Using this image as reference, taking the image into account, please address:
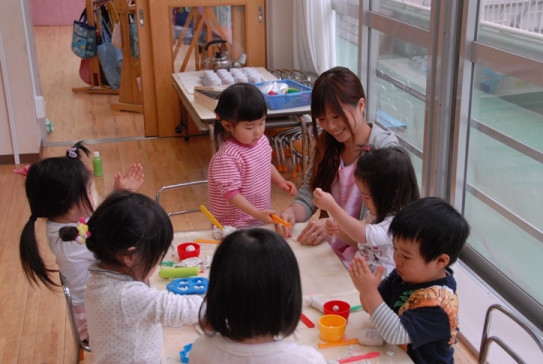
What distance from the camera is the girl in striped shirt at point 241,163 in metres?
2.58

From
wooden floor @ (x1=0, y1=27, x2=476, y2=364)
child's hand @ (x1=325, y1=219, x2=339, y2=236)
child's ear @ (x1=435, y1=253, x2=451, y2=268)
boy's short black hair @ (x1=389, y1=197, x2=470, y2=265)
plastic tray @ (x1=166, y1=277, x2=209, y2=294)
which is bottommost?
wooden floor @ (x1=0, y1=27, x2=476, y2=364)

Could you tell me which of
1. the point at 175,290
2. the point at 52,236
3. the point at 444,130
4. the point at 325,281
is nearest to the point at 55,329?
the point at 52,236

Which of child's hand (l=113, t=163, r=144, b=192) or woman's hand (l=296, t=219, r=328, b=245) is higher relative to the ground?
child's hand (l=113, t=163, r=144, b=192)

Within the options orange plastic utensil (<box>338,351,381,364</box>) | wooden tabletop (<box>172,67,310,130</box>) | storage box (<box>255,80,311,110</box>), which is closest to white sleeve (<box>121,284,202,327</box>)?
orange plastic utensil (<box>338,351,381,364</box>)

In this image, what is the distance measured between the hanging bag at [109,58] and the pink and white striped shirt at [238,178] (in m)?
4.90

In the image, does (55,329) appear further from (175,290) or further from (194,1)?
(194,1)

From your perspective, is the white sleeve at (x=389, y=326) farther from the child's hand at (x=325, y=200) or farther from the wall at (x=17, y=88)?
the wall at (x=17, y=88)

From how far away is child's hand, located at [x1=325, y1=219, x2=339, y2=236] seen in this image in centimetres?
218

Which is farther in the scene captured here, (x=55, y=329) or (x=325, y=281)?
(x=55, y=329)

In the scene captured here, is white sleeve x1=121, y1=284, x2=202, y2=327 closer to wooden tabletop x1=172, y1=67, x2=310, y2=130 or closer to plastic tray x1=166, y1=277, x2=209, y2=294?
plastic tray x1=166, y1=277, x2=209, y2=294

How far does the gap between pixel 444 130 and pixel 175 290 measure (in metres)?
1.90

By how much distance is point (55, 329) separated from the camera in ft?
10.4

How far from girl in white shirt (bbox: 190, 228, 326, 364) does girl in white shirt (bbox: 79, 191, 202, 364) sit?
353 millimetres

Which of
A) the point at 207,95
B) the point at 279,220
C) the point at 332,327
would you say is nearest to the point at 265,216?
the point at 279,220
